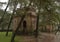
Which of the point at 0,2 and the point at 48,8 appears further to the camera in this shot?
the point at 0,2

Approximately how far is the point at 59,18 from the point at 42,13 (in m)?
0.83

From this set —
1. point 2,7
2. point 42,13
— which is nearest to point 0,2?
point 2,7

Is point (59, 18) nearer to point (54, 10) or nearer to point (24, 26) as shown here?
point (54, 10)

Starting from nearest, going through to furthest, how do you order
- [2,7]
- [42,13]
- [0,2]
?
1. [42,13]
2. [0,2]
3. [2,7]

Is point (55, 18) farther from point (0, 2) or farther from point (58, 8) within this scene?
point (0, 2)

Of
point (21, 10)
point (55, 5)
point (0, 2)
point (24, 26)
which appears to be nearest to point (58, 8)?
point (55, 5)

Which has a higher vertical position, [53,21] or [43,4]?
[43,4]

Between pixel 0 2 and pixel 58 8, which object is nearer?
pixel 58 8

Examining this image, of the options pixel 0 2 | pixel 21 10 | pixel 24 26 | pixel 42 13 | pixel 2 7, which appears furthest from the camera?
pixel 24 26

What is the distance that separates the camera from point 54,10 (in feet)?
22.1

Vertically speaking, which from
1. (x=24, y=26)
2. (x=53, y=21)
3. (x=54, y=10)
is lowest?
(x=24, y=26)

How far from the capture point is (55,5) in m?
6.71

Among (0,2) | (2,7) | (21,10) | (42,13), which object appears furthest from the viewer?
(2,7)

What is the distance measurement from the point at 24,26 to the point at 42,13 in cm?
1001
